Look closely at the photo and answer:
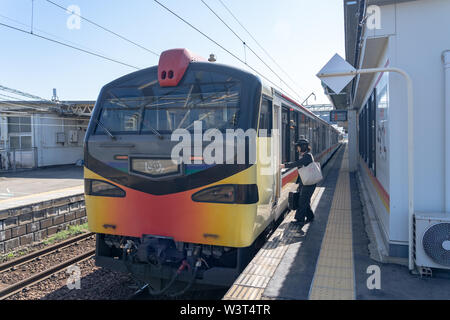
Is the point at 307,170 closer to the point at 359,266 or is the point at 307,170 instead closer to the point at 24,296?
the point at 359,266

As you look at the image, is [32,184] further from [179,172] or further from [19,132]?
[179,172]

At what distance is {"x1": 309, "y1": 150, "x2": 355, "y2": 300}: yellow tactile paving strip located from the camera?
11.2ft

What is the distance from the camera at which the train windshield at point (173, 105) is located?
12.8 feet

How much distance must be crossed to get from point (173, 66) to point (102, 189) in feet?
5.65

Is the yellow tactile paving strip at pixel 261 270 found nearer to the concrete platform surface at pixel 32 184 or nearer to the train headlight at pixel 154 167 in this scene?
the train headlight at pixel 154 167

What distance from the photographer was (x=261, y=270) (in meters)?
3.87

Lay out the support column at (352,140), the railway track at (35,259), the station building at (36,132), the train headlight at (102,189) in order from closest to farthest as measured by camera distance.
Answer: the train headlight at (102,189) → the railway track at (35,259) → the support column at (352,140) → the station building at (36,132)

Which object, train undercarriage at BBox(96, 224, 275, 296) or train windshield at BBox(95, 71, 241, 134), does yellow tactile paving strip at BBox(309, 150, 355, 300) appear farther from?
train windshield at BBox(95, 71, 241, 134)

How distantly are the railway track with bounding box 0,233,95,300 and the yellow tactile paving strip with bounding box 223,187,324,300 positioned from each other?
11.4 feet

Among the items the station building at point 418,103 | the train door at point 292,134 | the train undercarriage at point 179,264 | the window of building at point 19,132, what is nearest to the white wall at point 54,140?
the window of building at point 19,132

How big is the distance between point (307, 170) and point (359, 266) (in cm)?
212

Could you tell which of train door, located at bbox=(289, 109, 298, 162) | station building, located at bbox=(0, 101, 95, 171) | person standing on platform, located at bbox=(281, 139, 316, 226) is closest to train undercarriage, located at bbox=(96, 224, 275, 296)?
person standing on platform, located at bbox=(281, 139, 316, 226)

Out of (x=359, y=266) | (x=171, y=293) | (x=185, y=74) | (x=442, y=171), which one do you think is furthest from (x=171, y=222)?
(x=442, y=171)

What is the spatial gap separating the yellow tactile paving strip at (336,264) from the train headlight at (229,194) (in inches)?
43.8
